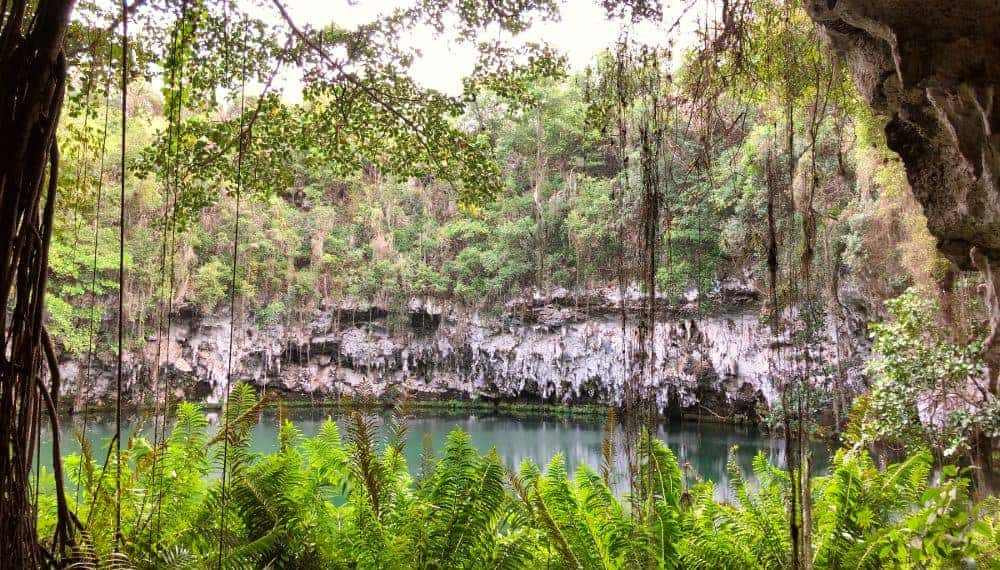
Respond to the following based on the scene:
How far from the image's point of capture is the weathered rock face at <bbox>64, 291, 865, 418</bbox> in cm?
1401

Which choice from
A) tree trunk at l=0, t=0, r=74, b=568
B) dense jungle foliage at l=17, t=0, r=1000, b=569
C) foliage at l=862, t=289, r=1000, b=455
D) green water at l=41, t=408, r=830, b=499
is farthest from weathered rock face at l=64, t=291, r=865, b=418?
tree trunk at l=0, t=0, r=74, b=568

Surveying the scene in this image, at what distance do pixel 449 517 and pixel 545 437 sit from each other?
469 inches

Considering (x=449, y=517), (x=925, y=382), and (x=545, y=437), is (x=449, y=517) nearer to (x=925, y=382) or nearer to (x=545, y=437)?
(x=925, y=382)

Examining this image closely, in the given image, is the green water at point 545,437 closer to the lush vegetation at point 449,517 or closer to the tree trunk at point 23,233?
the lush vegetation at point 449,517

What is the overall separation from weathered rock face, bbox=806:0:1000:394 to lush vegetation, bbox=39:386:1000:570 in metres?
0.97

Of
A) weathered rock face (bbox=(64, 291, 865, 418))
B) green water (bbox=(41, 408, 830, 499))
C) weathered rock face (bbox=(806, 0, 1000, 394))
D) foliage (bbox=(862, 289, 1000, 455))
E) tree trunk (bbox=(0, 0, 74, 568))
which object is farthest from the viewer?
weathered rock face (bbox=(64, 291, 865, 418))

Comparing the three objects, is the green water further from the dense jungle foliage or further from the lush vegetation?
the lush vegetation

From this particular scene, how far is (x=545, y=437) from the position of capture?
13.8 m

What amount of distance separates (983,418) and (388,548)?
230 inches

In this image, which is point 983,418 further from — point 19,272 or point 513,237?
point 513,237

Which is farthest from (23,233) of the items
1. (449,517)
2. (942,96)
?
(942,96)

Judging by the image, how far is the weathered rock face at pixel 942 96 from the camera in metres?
1.93

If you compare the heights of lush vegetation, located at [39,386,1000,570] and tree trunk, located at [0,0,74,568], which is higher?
tree trunk, located at [0,0,74,568]

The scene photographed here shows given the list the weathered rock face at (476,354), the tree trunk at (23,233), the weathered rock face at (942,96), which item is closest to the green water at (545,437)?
the weathered rock face at (476,354)
